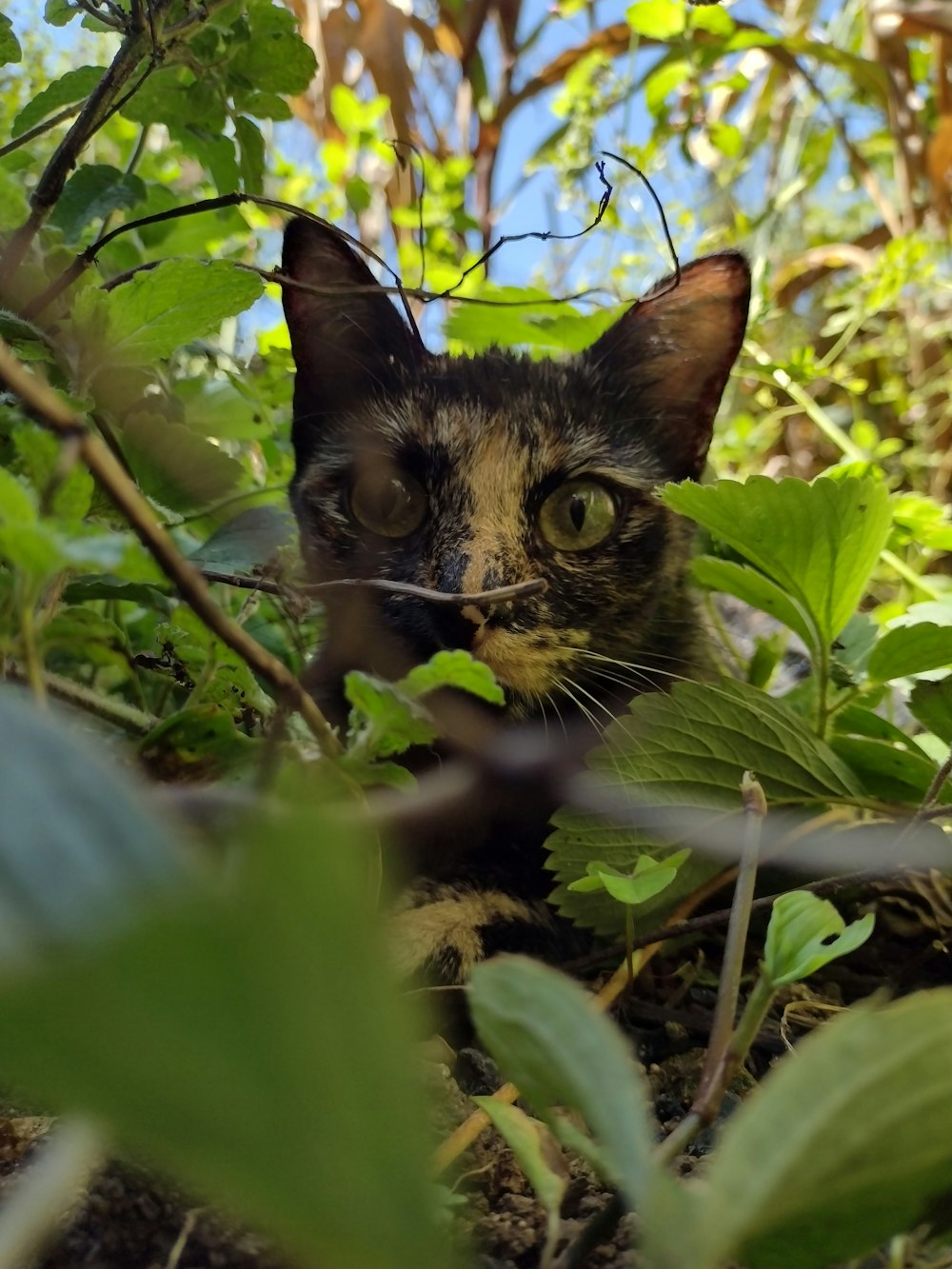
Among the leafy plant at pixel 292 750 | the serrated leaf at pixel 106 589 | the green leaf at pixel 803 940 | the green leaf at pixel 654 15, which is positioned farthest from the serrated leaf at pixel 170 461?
the green leaf at pixel 654 15

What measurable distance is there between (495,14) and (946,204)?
1.49 m

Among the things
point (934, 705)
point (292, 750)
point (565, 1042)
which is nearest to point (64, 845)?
point (565, 1042)

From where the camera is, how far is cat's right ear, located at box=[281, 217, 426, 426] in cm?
131

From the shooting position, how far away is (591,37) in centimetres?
256

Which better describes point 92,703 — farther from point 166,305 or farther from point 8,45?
point 8,45

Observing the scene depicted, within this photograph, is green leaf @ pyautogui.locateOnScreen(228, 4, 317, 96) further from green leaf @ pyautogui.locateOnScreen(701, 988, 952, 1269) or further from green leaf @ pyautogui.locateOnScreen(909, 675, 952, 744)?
green leaf @ pyautogui.locateOnScreen(701, 988, 952, 1269)

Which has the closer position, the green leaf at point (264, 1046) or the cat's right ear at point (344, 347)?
the green leaf at point (264, 1046)

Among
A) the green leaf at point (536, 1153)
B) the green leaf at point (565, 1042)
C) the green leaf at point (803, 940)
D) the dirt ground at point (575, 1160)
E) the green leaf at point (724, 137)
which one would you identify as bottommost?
the dirt ground at point (575, 1160)

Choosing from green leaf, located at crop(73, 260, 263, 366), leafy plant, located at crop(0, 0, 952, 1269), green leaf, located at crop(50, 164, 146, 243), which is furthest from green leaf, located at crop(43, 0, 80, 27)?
green leaf, located at crop(73, 260, 263, 366)

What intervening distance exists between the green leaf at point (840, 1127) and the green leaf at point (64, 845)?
0.63 feet

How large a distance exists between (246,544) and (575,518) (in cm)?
53

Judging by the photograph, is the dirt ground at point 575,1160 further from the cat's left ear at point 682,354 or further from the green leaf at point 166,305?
the cat's left ear at point 682,354

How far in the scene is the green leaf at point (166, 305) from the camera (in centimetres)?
66

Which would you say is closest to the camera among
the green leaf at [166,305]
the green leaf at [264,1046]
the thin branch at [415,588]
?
the green leaf at [264,1046]
